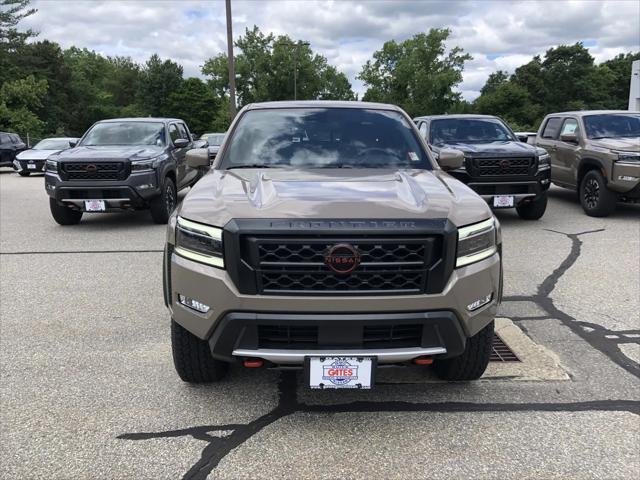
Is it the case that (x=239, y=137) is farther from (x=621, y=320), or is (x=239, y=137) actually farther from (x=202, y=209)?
(x=621, y=320)

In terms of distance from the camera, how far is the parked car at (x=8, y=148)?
21.2 metres

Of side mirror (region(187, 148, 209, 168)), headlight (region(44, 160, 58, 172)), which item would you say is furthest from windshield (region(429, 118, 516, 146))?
headlight (region(44, 160, 58, 172))

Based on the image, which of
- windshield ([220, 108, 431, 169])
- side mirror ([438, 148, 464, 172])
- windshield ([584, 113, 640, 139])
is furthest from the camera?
windshield ([584, 113, 640, 139])

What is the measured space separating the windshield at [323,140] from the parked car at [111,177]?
4.02 m

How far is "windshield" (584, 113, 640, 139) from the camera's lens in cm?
1008

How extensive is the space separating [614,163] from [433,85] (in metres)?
60.1

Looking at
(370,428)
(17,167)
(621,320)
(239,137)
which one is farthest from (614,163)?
(17,167)

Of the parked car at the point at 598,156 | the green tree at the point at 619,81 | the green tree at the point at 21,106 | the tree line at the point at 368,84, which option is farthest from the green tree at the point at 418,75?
the parked car at the point at 598,156

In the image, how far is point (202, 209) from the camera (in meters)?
3.11

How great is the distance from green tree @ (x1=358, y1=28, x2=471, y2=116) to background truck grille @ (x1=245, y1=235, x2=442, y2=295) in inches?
2531

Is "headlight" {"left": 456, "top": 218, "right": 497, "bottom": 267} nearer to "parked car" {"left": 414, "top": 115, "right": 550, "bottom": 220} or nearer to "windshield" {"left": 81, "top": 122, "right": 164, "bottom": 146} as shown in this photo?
"parked car" {"left": 414, "top": 115, "right": 550, "bottom": 220}

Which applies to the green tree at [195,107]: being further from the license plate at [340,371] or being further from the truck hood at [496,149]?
the license plate at [340,371]

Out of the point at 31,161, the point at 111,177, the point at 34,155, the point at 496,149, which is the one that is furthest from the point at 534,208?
the point at 34,155

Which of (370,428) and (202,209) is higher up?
(202,209)
